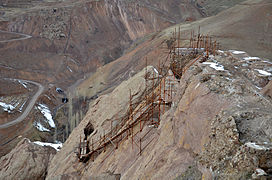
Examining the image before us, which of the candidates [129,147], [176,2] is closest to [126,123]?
[129,147]

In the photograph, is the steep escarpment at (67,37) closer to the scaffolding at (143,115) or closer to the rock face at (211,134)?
the scaffolding at (143,115)

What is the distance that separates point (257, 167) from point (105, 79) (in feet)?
98.3

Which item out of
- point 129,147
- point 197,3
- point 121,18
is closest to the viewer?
point 129,147

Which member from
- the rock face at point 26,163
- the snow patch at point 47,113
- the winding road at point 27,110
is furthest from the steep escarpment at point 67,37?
the rock face at point 26,163

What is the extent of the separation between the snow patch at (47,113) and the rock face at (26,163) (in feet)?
49.2

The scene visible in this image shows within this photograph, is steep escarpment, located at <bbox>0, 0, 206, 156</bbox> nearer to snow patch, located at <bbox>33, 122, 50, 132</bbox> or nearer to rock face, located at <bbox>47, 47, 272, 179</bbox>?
snow patch, located at <bbox>33, 122, 50, 132</bbox>

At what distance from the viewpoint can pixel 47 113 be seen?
30656 mm

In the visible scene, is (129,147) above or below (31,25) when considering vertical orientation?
below

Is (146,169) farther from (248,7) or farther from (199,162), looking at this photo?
(248,7)

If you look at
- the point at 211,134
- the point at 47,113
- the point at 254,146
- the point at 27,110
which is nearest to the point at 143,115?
the point at 211,134

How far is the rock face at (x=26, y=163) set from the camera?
41.7 ft

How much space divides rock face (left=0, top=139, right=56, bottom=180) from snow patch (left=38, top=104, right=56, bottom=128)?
15.0m

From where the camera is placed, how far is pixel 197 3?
223 ft

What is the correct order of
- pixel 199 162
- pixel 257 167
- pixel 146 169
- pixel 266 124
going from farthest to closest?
pixel 146 169
pixel 199 162
pixel 266 124
pixel 257 167
